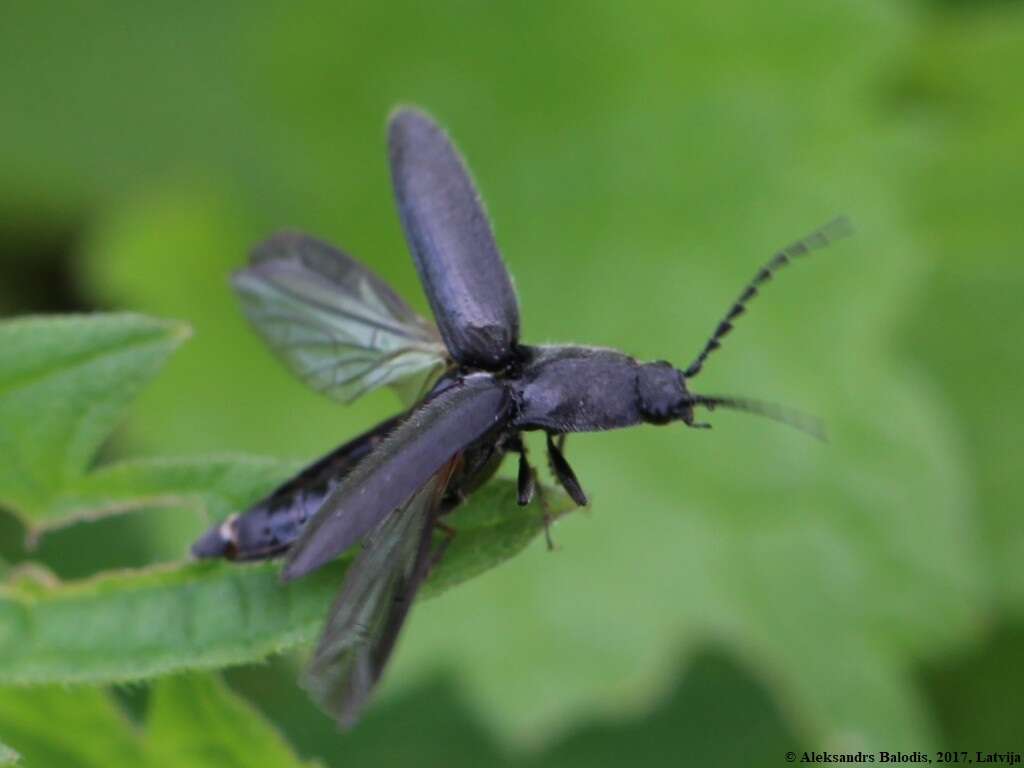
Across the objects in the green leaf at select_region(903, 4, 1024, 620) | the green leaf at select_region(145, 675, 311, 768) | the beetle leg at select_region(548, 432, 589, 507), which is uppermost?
the beetle leg at select_region(548, 432, 589, 507)

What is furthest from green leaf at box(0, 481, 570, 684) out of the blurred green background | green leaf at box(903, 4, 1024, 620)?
green leaf at box(903, 4, 1024, 620)

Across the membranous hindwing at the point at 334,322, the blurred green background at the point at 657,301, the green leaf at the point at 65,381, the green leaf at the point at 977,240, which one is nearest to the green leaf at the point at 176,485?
the green leaf at the point at 65,381

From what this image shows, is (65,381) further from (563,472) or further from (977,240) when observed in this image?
(977,240)

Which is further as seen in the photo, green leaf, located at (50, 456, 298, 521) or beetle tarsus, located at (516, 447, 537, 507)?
green leaf, located at (50, 456, 298, 521)

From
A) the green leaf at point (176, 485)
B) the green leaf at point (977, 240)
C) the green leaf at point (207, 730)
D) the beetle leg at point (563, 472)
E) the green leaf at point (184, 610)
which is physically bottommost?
the green leaf at point (977, 240)

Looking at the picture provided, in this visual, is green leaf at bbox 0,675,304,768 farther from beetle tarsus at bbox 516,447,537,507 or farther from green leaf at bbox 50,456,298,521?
beetle tarsus at bbox 516,447,537,507

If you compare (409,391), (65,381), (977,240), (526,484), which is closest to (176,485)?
(65,381)

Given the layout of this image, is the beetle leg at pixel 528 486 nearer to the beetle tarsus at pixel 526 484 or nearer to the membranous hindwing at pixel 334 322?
the beetle tarsus at pixel 526 484
